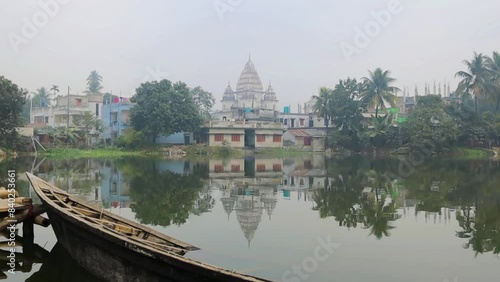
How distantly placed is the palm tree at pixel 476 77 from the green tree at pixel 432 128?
403 centimetres

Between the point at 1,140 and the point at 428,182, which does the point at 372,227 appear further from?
the point at 1,140

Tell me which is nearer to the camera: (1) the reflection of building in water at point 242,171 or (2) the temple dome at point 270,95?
(1) the reflection of building in water at point 242,171

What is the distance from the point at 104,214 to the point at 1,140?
109ft

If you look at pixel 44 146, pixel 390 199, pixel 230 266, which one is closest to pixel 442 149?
pixel 390 199

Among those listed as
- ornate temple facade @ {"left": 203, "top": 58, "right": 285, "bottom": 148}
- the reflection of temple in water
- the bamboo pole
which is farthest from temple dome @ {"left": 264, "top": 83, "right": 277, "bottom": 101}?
the bamboo pole

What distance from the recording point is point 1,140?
3747 cm

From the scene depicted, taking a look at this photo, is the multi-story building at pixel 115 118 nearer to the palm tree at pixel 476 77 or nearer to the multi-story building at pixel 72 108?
the multi-story building at pixel 72 108

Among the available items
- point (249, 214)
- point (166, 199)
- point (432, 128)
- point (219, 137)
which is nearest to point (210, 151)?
point (219, 137)

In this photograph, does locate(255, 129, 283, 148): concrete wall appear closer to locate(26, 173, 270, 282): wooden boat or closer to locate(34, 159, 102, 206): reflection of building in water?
locate(34, 159, 102, 206): reflection of building in water

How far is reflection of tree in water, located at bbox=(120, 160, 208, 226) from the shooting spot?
12508 millimetres

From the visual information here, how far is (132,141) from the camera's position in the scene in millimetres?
48125

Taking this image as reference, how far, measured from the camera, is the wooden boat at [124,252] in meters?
5.29

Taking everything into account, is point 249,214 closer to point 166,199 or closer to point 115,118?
point 166,199

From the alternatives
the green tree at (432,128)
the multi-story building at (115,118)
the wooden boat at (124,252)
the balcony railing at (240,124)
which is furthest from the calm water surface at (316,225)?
the multi-story building at (115,118)
